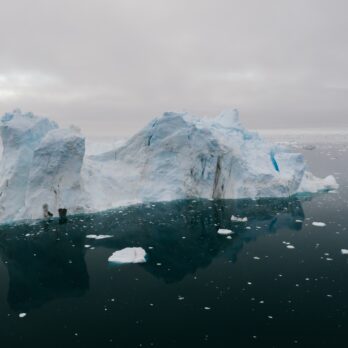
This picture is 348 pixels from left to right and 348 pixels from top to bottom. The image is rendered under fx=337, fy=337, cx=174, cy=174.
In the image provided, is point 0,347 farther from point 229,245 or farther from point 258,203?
point 258,203

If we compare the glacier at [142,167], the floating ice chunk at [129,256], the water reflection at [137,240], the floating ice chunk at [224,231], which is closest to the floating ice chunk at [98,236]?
the water reflection at [137,240]

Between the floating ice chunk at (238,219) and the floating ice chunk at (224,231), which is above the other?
the floating ice chunk at (238,219)

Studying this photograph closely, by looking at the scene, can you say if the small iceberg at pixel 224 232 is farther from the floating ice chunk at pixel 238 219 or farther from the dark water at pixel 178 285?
the floating ice chunk at pixel 238 219

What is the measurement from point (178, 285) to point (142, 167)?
14.8m

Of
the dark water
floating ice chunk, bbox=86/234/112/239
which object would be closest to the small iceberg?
the dark water

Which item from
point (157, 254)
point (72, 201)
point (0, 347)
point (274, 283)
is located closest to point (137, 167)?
point (72, 201)

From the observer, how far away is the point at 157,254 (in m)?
14.1

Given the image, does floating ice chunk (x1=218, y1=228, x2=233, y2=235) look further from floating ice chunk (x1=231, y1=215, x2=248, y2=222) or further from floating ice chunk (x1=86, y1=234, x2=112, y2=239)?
floating ice chunk (x1=86, y1=234, x2=112, y2=239)

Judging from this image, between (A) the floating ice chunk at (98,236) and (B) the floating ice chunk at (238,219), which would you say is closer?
(A) the floating ice chunk at (98,236)

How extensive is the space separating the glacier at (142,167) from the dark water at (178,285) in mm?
2556

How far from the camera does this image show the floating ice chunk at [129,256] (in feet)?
43.1

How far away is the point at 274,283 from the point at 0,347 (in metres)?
7.97

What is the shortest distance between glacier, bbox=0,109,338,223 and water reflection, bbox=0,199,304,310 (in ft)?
5.39

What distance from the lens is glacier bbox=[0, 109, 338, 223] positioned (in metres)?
19.7
